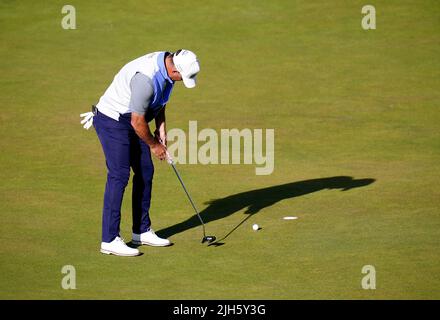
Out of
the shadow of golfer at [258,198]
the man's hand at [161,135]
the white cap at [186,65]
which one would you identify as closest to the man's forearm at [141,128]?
the white cap at [186,65]

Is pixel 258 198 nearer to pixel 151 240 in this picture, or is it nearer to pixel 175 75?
pixel 151 240

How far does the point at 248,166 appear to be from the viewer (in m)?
13.4

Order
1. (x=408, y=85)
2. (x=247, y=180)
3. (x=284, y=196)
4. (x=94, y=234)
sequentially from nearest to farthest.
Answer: (x=94, y=234), (x=284, y=196), (x=247, y=180), (x=408, y=85)

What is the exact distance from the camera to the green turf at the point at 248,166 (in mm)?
9094

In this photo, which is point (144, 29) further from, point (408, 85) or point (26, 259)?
point (26, 259)

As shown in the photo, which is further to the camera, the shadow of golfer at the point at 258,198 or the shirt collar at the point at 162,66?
the shadow of golfer at the point at 258,198

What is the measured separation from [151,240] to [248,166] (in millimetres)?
3720

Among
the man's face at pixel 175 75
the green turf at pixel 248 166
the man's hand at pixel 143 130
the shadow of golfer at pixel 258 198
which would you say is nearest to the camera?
the green turf at pixel 248 166

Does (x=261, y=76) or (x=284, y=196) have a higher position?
(x=261, y=76)

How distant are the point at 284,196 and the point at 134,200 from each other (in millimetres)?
2745

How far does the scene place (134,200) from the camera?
1007 cm

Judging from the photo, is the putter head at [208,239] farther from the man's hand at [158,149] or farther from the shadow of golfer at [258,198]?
the man's hand at [158,149]

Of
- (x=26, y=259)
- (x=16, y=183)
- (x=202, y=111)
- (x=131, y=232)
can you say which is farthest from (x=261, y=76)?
(x=26, y=259)
